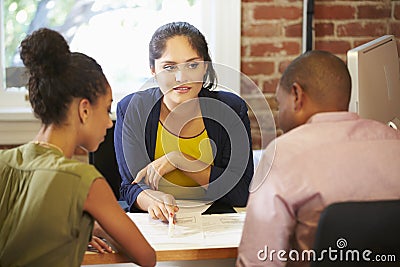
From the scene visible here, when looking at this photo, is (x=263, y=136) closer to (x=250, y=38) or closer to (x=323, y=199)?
(x=323, y=199)

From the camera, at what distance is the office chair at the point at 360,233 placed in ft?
4.30

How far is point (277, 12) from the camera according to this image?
297 centimetres

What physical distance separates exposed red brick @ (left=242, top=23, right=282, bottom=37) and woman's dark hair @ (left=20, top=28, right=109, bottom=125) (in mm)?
A: 1558

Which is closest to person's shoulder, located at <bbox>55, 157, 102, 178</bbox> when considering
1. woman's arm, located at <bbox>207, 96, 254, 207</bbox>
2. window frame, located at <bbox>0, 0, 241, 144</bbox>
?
woman's arm, located at <bbox>207, 96, 254, 207</bbox>

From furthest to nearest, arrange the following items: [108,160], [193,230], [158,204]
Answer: [108,160]
[158,204]
[193,230]

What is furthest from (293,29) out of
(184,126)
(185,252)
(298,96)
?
(185,252)

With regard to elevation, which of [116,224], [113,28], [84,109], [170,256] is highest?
[113,28]

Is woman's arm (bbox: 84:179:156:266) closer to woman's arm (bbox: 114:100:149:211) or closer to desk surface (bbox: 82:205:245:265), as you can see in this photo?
desk surface (bbox: 82:205:245:265)

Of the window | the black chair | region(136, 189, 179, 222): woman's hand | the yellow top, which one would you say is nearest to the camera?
region(136, 189, 179, 222): woman's hand

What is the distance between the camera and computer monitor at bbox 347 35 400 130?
182cm

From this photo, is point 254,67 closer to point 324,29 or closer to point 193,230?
point 324,29

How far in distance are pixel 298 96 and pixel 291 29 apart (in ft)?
5.01

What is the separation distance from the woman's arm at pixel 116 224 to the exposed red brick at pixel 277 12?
1663 mm

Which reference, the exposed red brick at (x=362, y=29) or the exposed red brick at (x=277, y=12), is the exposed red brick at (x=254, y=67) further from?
the exposed red brick at (x=362, y=29)
